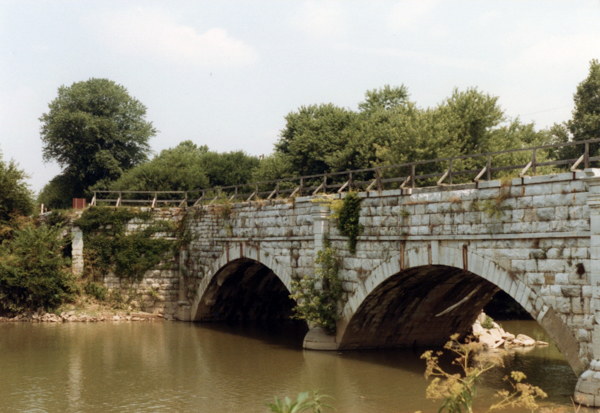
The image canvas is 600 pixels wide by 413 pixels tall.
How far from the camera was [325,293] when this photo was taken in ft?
65.1

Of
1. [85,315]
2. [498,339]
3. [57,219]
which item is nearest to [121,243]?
[85,315]

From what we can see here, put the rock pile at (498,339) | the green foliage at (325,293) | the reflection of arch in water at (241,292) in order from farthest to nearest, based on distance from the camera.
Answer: the reflection of arch in water at (241,292) → the rock pile at (498,339) → the green foliage at (325,293)

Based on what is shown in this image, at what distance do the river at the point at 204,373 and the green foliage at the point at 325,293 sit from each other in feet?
3.21

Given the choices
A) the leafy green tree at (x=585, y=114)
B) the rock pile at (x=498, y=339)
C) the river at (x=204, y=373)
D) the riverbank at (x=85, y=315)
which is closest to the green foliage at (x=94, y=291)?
the riverbank at (x=85, y=315)

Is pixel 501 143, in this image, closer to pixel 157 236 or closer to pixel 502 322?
pixel 502 322

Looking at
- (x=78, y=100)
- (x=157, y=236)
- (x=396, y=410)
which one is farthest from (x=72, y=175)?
(x=396, y=410)

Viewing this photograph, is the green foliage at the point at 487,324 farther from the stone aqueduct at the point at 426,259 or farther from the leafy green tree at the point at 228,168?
the leafy green tree at the point at 228,168

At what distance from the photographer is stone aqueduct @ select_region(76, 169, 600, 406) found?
13.3m

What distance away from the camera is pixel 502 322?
29109 mm

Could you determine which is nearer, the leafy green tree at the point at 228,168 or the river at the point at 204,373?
the river at the point at 204,373

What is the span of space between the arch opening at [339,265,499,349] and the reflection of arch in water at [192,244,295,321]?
5.11m

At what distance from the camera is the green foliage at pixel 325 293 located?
19516mm

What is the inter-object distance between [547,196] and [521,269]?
163 cm

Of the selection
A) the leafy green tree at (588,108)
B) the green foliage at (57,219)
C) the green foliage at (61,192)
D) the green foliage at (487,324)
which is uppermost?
the leafy green tree at (588,108)
